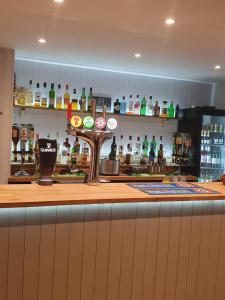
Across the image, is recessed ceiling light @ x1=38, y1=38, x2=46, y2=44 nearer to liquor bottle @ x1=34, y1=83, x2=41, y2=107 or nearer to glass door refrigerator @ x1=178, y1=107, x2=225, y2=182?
liquor bottle @ x1=34, y1=83, x2=41, y2=107

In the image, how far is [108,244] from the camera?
7.18 ft

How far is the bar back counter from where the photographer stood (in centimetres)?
195

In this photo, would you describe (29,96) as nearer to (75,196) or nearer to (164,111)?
(164,111)

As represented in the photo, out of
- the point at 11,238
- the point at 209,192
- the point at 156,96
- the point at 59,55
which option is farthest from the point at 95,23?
the point at 156,96

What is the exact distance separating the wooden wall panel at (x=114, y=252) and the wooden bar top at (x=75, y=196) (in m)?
0.08

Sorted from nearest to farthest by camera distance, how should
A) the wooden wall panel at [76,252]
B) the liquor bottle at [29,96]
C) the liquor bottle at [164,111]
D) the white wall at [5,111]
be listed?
the wooden wall panel at [76,252]
the white wall at [5,111]
the liquor bottle at [29,96]
the liquor bottle at [164,111]

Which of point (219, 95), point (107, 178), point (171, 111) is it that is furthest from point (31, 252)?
point (219, 95)

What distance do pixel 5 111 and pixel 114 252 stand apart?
269 centimetres

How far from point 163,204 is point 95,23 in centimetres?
166

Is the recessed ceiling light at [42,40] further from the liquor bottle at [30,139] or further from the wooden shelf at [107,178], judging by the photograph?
the wooden shelf at [107,178]

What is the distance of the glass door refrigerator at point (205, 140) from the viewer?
204 inches

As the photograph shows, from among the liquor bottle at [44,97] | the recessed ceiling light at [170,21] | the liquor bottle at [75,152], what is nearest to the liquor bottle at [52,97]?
the liquor bottle at [44,97]

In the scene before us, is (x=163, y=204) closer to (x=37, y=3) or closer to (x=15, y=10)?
(x=37, y=3)

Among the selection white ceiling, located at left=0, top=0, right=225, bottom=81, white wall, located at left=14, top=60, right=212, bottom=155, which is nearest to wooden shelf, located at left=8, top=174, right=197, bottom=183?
white wall, located at left=14, top=60, right=212, bottom=155
